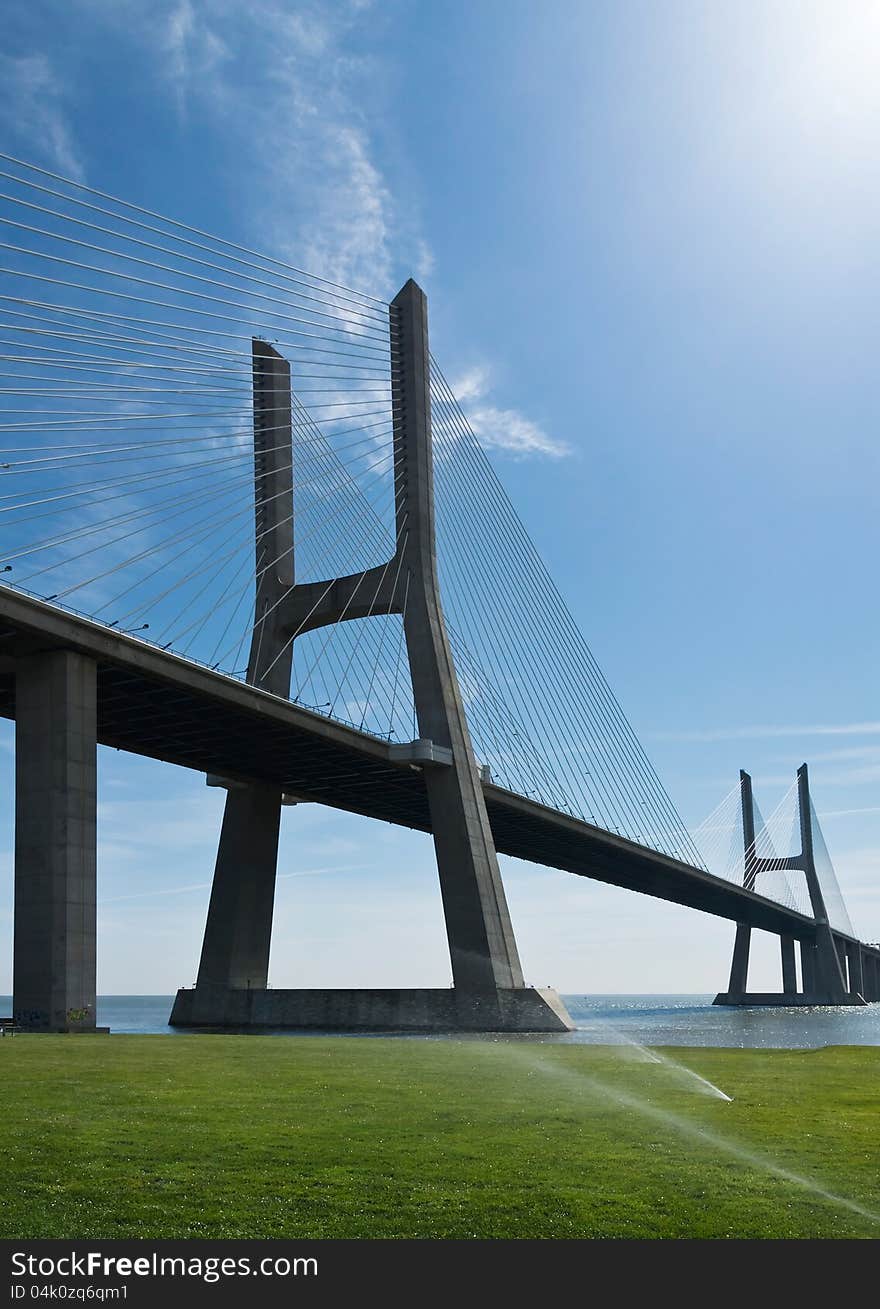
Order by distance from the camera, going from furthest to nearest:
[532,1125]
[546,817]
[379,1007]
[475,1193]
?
[546,817], [379,1007], [532,1125], [475,1193]

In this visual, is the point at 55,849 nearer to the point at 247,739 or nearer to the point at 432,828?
the point at 247,739

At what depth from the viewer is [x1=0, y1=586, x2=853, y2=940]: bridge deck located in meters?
34.5

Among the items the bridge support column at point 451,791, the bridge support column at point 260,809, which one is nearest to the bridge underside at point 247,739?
the bridge support column at point 260,809

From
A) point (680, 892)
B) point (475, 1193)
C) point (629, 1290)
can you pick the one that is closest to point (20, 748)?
point (475, 1193)

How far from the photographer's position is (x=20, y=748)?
112 ft

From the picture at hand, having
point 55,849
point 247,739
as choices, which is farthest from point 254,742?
point 55,849

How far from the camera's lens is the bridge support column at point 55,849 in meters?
32.0

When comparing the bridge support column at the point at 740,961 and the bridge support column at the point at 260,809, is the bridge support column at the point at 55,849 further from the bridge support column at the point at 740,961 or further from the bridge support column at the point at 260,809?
the bridge support column at the point at 740,961

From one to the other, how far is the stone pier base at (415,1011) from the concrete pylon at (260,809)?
10.2 feet

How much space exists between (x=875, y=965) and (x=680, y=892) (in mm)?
93673

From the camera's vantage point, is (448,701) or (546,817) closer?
(448,701)

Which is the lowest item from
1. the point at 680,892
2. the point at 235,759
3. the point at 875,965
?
the point at 875,965

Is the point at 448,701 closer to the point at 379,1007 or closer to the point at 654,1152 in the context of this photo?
the point at 379,1007

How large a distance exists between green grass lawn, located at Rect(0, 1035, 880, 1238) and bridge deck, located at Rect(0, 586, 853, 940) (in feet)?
59.0
